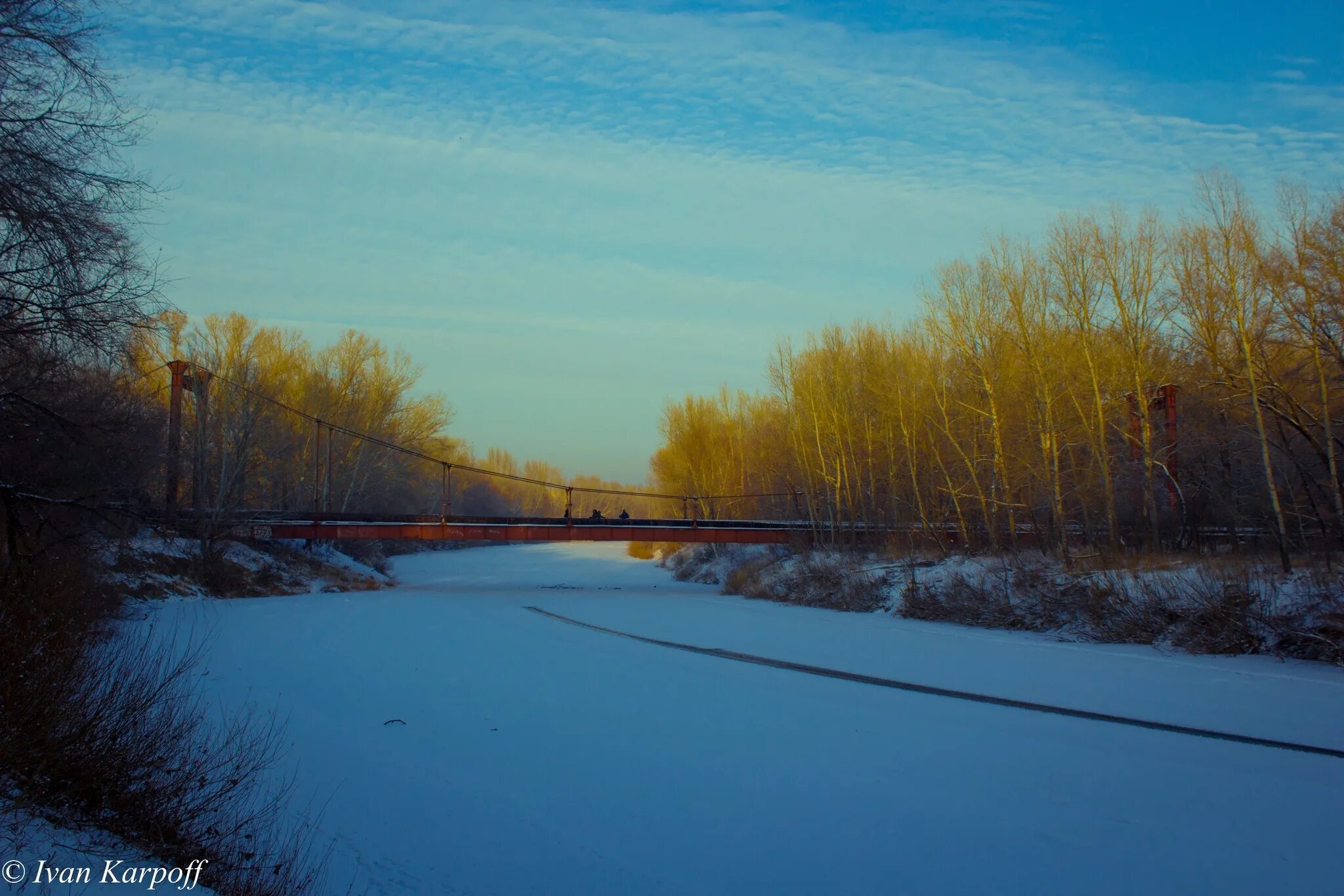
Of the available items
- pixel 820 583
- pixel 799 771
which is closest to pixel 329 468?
pixel 820 583

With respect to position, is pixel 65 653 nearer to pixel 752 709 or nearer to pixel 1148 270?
pixel 752 709

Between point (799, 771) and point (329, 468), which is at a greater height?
point (329, 468)

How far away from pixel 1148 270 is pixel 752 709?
15816mm

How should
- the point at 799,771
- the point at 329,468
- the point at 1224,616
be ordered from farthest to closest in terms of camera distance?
Result: the point at 329,468
the point at 1224,616
the point at 799,771

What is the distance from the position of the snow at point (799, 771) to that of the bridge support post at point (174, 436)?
9.24 meters

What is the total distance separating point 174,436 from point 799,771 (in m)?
25.4

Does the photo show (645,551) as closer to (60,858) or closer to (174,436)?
(174,436)

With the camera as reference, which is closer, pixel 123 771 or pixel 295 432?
pixel 123 771

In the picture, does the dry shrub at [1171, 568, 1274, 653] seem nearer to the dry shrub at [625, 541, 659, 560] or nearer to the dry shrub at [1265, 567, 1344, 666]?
the dry shrub at [1265, 567, 1344, 666]

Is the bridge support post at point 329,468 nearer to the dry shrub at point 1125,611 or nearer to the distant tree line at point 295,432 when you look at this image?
the distant tree line at point 295,432

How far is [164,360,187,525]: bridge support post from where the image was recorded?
2262 cm

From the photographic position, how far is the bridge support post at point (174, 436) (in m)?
22.6

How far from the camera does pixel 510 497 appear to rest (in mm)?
122188

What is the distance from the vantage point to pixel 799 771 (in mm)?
7977
